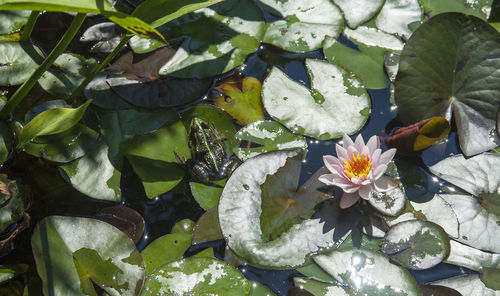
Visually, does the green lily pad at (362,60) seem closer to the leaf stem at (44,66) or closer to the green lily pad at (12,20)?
the leaf stem at (44,66)

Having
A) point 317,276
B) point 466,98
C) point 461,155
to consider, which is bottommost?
point 317,276

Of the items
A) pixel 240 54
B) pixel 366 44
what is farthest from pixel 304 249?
pixel 366 44

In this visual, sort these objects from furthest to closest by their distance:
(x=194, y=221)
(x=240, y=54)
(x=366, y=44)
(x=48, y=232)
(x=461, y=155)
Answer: (x=366, y=44) → (x=240, y=54) → (x=461, y=155) → (x=194, y=221) → (x=48, y=232)

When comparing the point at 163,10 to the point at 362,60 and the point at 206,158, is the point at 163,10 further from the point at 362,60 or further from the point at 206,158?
the point at 362,60

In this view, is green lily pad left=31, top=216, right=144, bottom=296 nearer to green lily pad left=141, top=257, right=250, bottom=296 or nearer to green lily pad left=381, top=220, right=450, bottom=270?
green lily pad left=141, top=257, right=250, bottom=296

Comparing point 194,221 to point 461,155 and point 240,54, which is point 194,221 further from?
point 461,155

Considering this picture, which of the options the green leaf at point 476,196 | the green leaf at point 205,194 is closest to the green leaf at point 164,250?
the green leaf at point 205,194
